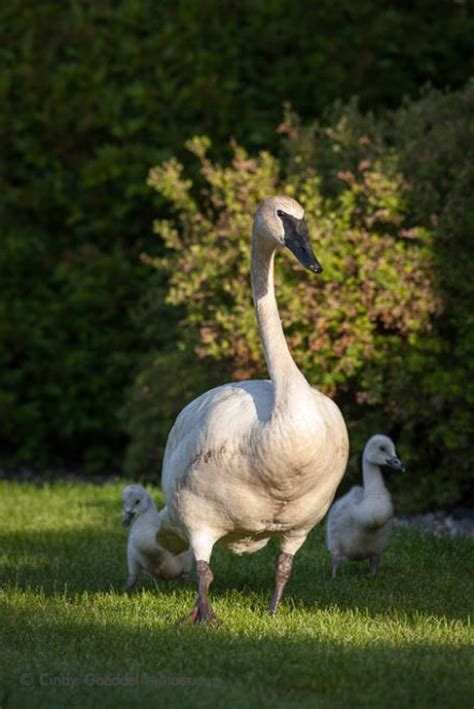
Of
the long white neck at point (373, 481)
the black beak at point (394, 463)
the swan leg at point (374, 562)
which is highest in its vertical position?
the black beak at point (394, 463)

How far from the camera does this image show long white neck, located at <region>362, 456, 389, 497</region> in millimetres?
7898

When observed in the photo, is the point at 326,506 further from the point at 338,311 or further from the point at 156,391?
the point at 156,391

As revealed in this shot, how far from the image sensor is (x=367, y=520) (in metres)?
7.70

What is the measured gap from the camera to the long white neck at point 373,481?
311 inches

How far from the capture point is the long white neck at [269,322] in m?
6.23

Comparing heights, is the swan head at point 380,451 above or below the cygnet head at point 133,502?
above

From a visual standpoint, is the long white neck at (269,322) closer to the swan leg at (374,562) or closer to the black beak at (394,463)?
the black beak at (394,463)

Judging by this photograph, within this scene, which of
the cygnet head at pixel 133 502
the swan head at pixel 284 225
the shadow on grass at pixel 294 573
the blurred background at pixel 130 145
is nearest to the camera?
the swan head at pixel 284 225

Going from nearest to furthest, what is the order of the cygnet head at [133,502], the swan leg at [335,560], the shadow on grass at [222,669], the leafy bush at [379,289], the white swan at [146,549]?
the shadow on grass at [222,669], the white swan at [146,549], the cygnet head at [133,502], the swan leg at [335,560], the leafy bush at [379,289]

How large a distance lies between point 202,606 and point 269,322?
1316 mm

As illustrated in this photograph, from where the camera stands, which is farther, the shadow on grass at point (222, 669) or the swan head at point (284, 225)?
the swan head at point (284, 225)

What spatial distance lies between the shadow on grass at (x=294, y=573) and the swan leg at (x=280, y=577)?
17cm

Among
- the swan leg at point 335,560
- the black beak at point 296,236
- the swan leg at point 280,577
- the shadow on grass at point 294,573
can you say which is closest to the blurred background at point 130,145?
the shadow on grass at point 294,573

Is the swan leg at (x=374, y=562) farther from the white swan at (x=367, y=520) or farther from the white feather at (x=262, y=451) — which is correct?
the white feather at (x=262, y=451)
